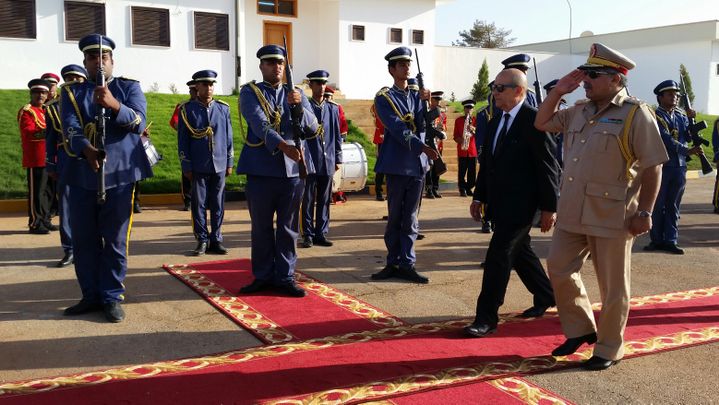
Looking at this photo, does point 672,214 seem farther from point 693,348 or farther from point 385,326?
point 385,326

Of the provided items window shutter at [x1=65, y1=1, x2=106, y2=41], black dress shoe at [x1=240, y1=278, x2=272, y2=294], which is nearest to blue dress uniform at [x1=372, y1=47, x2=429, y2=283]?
black dress shoe at [x1=240, y1=278, x2=272, y2=294]

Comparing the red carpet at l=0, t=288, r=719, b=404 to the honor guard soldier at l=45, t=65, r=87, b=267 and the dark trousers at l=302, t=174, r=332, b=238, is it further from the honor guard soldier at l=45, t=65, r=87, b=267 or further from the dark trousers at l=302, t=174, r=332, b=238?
the dark trousers at l=302, t=174, r=332, b=238

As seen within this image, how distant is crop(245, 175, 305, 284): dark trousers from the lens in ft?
20.0

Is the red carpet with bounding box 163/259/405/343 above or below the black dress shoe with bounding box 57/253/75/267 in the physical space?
below

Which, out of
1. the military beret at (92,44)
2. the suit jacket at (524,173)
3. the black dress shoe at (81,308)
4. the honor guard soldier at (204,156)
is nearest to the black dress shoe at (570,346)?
the suit jacket at (524,173)

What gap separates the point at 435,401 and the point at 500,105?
2.31 m

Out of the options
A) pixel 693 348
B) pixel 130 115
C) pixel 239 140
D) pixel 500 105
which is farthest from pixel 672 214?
pixel 239 140

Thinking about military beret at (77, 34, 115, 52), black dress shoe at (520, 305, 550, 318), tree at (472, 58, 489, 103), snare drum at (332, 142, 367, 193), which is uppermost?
tree at (472, 58, 489, 103)

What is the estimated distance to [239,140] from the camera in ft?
52.2

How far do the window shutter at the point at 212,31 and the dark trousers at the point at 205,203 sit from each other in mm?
14137

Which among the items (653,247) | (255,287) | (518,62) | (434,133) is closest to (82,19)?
(434,133)

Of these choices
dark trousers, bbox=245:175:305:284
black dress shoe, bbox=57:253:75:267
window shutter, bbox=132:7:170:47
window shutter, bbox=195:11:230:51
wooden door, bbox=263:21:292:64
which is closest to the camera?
dark trousers, bbox=245:175:305:284

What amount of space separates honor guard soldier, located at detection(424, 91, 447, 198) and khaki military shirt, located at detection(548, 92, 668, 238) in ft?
7.46

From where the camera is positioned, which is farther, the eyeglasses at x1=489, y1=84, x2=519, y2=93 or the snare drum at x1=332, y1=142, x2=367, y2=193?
the snare drum at x1=332, y1=142, x2=367, y2=193
